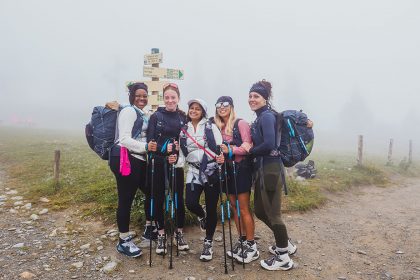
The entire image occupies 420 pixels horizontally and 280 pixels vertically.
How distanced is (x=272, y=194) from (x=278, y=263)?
4.53 ft

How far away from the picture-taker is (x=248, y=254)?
6172mm

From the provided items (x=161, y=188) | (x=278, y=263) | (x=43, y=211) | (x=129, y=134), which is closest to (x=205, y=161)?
(x=161, y=188)

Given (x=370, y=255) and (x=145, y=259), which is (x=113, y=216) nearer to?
(x=145, y=259)

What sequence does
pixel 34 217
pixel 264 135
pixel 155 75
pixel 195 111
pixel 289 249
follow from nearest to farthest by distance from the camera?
pixel 264 135
pixel 195 111
pixel 289 249
pixel 34 217
pixel 155 75

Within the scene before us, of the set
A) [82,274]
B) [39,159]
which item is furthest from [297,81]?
[82,274]

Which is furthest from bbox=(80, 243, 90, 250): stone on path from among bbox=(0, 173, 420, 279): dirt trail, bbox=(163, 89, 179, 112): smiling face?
bbox=(163, 89, 179, 112): smiling face

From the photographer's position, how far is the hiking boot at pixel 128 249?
6.09 m

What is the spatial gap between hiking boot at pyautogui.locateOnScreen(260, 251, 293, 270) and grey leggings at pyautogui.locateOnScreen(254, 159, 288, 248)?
22 cm

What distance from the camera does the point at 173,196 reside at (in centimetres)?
620

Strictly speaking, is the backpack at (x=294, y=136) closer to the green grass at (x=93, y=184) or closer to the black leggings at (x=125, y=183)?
the black leggings at (x=125, y=183)

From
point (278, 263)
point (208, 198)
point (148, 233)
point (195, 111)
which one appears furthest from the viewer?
point (148, 233)

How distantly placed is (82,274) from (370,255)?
6.22 m

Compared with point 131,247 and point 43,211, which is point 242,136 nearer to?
point 131,247

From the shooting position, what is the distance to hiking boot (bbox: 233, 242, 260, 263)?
6118 millimetres
